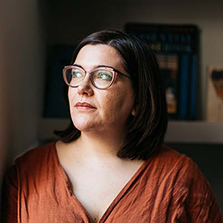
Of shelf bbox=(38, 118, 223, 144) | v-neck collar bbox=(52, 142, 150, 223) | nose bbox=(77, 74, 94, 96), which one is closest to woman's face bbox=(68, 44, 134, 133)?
nose bbox=(77, 74, 94, 96)

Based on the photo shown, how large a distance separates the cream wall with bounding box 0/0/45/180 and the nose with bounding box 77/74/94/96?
230mm

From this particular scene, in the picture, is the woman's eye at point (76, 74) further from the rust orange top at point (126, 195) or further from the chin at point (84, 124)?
the rust orange top at point (126, 195)

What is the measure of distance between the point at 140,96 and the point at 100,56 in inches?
7.7

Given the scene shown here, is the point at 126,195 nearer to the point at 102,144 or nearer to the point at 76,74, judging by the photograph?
the point at 102,144

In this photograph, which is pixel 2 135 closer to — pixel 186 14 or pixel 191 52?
pixel 191 52

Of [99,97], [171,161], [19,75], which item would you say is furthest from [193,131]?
[19,75]

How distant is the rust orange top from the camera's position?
3.51 ft

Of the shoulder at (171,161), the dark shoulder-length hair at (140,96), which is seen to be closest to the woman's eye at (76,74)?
the dark shoulder-length hair at (140,96)

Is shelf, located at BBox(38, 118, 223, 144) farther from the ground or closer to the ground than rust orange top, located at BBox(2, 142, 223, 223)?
farther from the ground

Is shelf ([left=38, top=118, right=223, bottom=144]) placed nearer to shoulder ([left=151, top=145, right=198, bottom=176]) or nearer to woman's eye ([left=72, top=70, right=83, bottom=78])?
shoulder ([left=151, top=145, right=198, bottom=176])

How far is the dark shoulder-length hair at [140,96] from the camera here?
117 centimetres

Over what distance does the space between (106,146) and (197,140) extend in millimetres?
568

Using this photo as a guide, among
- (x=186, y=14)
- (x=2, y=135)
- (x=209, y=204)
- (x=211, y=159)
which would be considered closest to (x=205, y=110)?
(x=211, y=159)

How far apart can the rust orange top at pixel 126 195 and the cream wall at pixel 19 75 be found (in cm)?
10
